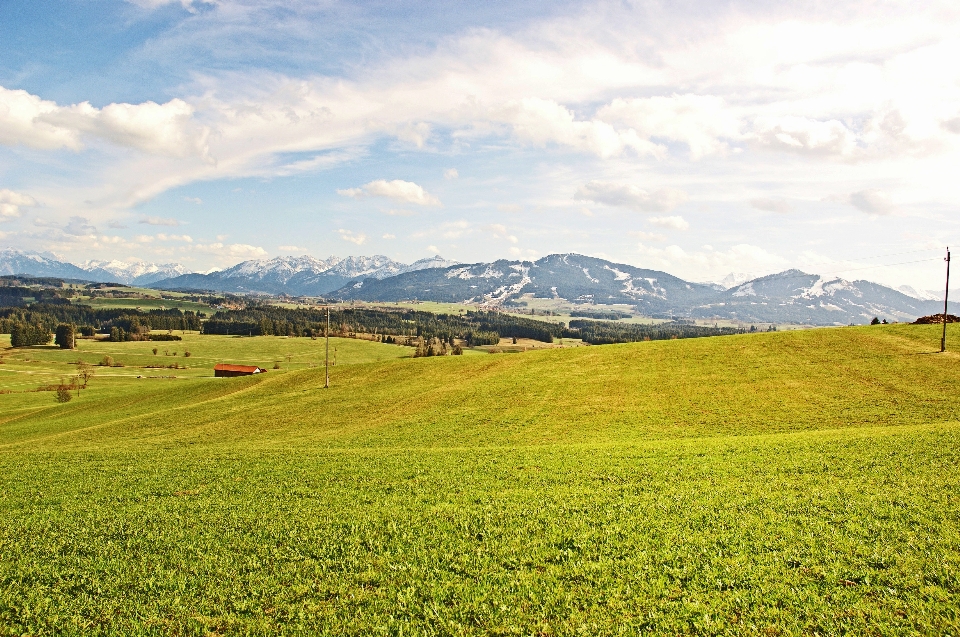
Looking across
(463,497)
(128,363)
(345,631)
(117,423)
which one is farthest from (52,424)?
(128,363)

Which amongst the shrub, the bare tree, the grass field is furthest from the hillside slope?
the bare tree

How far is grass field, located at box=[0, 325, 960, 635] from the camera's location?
12266 mm

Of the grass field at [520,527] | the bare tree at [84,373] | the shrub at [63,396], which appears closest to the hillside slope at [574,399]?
the grass field at [520,527]

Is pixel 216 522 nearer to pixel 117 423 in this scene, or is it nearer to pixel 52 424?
pixel 117 423

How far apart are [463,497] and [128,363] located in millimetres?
202500

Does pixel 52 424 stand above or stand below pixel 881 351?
below

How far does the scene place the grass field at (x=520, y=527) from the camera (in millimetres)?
12266

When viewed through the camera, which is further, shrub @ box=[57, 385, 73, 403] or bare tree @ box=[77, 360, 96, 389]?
bare tree @ box=[77, 360, 96, 389]

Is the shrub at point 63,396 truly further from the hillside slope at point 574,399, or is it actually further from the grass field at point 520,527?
the grass field at point 520,527

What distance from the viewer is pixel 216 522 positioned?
19.3 meters

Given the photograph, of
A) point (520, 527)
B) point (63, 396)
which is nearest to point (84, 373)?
point (63, 396)

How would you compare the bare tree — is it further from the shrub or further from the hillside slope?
the hillside slope

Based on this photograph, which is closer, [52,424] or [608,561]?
[608,561]

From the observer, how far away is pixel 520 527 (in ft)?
57.1
